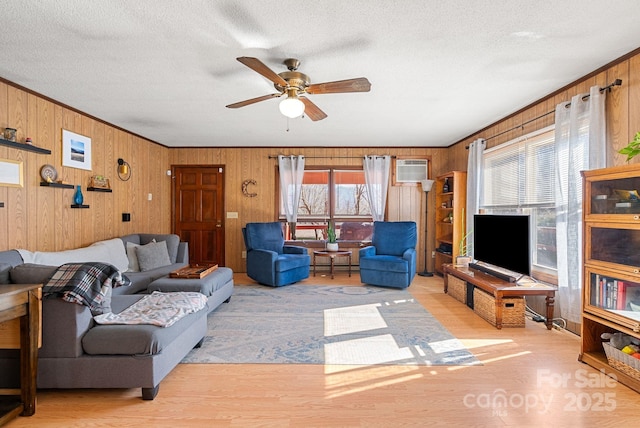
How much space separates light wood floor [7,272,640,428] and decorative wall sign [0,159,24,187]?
206cm

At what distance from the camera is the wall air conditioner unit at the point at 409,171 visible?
244 inches

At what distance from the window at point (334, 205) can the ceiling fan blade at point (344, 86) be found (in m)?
3.63

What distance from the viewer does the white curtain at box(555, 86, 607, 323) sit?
9.04 feet

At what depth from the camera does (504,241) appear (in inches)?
147

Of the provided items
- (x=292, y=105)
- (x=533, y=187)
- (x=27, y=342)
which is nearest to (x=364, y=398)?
(x=27, y=342)

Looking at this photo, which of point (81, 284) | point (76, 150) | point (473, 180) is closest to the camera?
point (81, 284)

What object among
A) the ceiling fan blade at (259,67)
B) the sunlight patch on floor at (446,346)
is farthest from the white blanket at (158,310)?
the sunlight patch on floor at (446,346)

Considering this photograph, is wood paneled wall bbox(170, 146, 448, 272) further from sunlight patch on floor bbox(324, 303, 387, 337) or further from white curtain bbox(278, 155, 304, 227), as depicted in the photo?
sunlight patch on floor bbox(324, 303, 387, 337)

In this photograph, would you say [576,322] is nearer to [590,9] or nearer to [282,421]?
[590,9]

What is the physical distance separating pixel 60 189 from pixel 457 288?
4.89 meters

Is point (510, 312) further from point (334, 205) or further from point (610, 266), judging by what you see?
point (334, 205)

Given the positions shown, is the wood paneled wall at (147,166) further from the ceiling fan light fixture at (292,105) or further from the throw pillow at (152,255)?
the ceiling fan light fixture at (292,105)

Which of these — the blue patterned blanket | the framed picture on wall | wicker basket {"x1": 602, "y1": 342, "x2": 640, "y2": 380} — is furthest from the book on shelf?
the framed picture on wall

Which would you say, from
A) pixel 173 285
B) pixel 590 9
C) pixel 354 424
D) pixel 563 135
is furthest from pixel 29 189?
pixel 563 135
